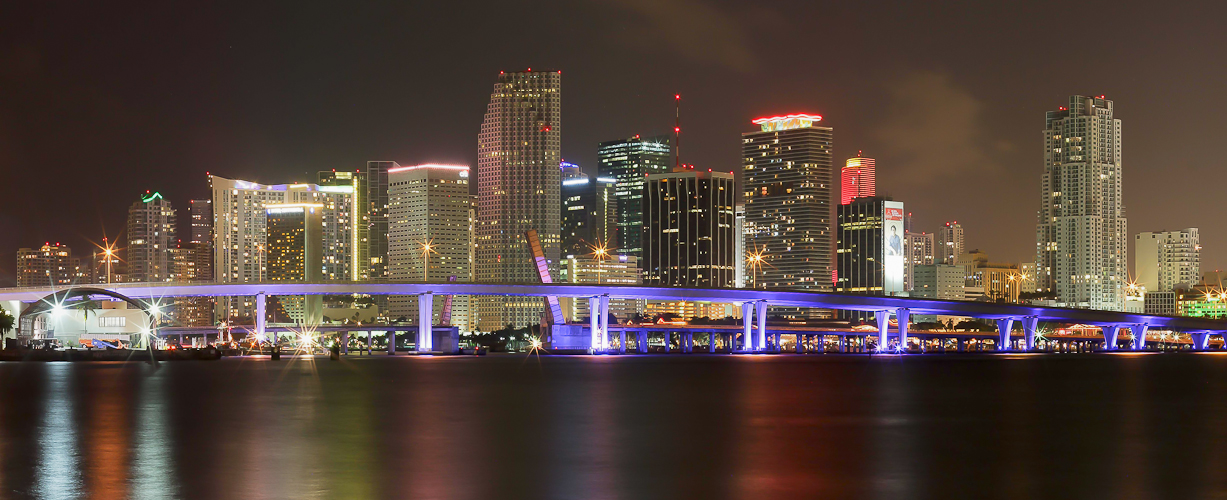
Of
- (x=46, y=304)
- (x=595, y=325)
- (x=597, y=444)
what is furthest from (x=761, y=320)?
(x=597, y=444)

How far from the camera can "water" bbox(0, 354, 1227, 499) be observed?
2253 cm

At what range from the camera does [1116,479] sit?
24656 millimetres

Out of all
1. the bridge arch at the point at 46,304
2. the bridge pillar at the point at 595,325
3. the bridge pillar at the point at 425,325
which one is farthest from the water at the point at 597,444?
the bridge pillar at the point at 595,325

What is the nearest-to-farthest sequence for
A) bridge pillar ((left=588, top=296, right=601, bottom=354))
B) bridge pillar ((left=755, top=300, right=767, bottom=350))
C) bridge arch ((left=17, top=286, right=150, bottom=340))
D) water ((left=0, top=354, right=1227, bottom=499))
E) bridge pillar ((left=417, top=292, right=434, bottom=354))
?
water ((left=0, top=354, right=1227, bottom=499)) → bridge arch ((left=17, top=286, right=150, bottom=340)) → bridge pillar ((left=417, top=292, right=434, bottom=354)) → bridge pillar ((left=588, top=296, right=601, bottom=354)) → bridge pillar ((left=755, top=300, right=767, bottom=350))

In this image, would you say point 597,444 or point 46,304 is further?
point 46,304

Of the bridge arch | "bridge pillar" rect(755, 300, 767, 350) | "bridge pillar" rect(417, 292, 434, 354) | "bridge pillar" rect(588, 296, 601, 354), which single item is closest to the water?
the bridge arch

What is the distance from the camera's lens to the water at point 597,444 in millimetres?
22531

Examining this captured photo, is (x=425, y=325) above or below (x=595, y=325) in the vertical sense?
above

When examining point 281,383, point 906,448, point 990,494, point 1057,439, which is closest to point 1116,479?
point 990,494

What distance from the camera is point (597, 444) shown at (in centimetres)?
3103

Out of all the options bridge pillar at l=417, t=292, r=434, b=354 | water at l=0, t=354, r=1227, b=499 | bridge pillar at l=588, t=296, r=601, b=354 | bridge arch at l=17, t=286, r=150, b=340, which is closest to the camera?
water at l=0, t=354, r=1227, b=499

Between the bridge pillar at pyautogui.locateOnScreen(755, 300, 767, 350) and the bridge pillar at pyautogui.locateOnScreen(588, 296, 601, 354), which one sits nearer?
the bridge pillar at pyautogui.locateOnScreen(588, 296, 601, 354)

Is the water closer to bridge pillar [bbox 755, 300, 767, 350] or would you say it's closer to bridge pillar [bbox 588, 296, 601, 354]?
bridge pillar [bbox 588, 296, 601, 354]

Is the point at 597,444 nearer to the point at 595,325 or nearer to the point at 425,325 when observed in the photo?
the point at 425,325
